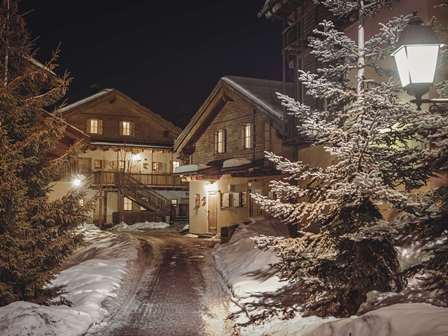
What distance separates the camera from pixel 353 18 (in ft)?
49.2

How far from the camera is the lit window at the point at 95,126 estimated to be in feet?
145

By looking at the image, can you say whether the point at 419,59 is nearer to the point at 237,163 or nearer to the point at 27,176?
the point at 27,176

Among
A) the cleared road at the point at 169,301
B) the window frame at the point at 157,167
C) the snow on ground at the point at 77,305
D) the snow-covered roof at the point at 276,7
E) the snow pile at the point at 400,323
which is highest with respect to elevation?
the snow-covered roof at the point at 276,7

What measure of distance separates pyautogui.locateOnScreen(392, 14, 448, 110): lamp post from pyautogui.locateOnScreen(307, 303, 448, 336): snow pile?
242 centimetres

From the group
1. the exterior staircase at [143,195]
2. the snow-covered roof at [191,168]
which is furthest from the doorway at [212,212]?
the exterior staircase at [143,195]

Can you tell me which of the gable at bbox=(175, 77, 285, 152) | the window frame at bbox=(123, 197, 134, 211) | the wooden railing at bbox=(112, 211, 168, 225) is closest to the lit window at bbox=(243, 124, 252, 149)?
the gable at bbox=(175, 77, 285, 152)

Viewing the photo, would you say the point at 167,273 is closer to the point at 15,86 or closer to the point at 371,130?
the point at 15,86

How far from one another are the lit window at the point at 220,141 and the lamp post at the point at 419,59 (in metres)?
22.8

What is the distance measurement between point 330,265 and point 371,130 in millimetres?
2299

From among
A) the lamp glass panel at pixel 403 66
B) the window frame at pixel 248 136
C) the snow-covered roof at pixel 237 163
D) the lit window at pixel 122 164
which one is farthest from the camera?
the lit window at pixel 122 164

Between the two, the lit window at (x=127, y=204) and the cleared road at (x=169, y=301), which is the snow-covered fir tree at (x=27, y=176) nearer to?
the cleared road at (x=169, y=301)

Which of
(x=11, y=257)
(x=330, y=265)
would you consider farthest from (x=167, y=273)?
(x=330, y=265)

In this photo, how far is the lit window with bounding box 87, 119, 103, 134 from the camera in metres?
44.2

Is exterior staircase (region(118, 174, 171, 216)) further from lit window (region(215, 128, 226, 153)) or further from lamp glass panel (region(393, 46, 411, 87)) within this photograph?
lamp glass panel (region(393, 46, 411, 87))
